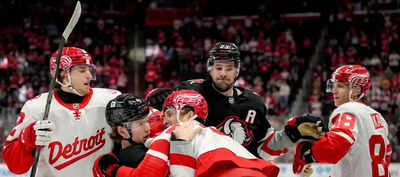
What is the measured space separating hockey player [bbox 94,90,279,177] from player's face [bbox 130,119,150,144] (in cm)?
19

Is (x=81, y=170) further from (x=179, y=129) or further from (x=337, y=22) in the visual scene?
(x=337, y=22)

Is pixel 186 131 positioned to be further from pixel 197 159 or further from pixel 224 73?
pixel 224 73

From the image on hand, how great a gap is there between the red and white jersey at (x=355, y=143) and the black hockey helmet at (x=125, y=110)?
118cm

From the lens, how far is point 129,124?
2951mm

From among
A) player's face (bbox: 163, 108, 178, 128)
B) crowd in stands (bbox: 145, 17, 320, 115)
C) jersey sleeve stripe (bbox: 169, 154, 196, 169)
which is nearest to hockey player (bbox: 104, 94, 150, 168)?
player's face (bbox: 163, 108, 178, 128)

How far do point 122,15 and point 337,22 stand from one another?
6774mm

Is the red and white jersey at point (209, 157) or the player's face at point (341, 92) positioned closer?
the red and white jersey at point (209, 157)

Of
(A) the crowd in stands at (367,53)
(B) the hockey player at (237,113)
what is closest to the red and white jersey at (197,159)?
(B) the hockey player at (237,113)

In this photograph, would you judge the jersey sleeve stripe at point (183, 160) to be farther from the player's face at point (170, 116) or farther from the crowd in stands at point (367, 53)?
the crowd in stands at point (367, 53)

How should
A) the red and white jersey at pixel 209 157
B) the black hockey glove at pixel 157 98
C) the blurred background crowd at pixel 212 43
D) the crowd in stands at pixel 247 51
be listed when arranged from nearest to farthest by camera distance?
1. the red and white jersey at pixel 209 157
2. the black hockey glove at pixel 157 98
3. the blurred background crowd at pixel 212 43
4. the crowd in stands at pixel 247 51

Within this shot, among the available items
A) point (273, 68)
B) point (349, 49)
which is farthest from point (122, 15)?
point (349, 49)

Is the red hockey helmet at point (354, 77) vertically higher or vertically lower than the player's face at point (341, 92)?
higher

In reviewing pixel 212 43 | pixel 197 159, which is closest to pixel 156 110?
pixel 197 159

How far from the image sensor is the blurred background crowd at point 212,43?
12203mm
